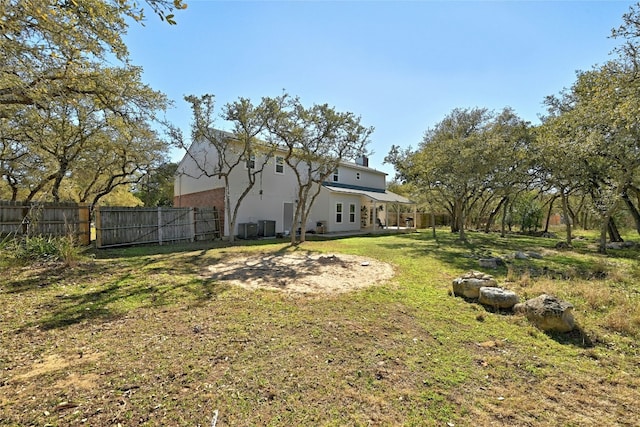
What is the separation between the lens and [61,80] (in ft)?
18.3

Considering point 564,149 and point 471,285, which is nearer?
point 471,285

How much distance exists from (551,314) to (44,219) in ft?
48.5

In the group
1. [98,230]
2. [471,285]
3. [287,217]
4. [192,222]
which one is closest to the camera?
[471,285]

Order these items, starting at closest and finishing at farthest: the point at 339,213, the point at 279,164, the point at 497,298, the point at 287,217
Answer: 1. the point at 497,298
2. the point at 279,164
3. the point at 287,217
4. the point at 339,213

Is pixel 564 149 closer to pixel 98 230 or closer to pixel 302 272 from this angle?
pixel 302 272

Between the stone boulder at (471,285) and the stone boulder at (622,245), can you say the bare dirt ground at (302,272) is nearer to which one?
the stone boulder at (471,285)

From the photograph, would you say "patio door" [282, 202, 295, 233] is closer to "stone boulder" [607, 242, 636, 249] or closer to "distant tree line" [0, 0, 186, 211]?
"distant tree line" [0, 0, 186, 211]

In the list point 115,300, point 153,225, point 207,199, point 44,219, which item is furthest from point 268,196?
point 115,300

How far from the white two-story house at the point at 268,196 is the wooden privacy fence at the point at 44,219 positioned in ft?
17.1

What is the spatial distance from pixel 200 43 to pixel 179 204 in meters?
14.1

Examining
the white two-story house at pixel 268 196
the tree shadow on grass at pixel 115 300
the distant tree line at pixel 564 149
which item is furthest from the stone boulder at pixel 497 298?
the white two-story house at pixel 268 196

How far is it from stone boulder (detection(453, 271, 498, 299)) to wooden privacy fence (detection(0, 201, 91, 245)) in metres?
11.1

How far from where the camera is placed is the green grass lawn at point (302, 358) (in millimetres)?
2441

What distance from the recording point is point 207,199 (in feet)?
56.5
